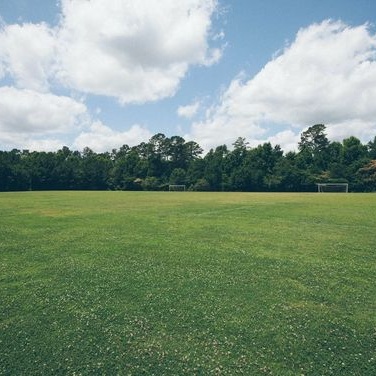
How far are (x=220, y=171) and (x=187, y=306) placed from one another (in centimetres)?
11918

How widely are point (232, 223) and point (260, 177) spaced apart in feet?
315

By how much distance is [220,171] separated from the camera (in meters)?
128

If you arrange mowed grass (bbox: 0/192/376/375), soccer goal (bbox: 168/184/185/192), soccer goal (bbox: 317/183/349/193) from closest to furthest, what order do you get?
mowed grass (bbox: 0/192/376/375) < soccer goal (bbox: 317/183/349/193) < soccer goal (bbox: 168/184/185/192)

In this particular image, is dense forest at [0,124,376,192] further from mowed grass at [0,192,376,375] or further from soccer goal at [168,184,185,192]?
mowed grass at [0,192,376,375]

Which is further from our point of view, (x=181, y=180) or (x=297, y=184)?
(x=181, y=180)

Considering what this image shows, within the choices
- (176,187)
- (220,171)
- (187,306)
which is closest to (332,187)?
(220,171)

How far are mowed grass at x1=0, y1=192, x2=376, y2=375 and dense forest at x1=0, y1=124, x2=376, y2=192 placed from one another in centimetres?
9887

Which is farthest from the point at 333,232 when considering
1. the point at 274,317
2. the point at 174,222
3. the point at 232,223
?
the point at 274,317

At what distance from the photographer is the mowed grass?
7008mm

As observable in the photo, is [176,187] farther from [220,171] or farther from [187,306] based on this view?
[187,306]

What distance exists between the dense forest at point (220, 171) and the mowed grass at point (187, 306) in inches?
3892

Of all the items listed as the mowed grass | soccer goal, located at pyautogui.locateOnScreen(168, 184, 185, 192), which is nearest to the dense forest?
soccer goal, located at pyautogui.locateOnScreen(168, 184, 185, 192)

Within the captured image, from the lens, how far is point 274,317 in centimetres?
884

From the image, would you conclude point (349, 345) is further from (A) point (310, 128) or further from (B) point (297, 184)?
(A) point (310, 128)
